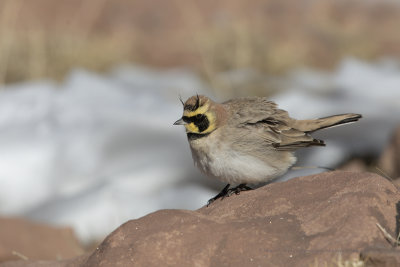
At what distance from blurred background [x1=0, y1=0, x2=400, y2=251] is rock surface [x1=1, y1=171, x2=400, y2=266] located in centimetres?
88

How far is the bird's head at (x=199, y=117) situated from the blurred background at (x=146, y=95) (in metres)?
1.24

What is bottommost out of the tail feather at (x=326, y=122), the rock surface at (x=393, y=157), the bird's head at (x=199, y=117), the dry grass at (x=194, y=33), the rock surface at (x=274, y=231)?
the rock surface at (x=393, y=157)

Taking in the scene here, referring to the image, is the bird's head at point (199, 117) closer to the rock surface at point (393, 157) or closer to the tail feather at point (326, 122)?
the tail feather at point (326, 122)

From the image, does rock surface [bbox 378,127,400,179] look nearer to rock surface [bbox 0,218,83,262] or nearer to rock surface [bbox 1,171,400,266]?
rock surface [bbox 0,218,83,262]

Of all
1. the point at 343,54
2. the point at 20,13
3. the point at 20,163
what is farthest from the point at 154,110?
the point at 20,13

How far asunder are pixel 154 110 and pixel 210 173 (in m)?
5.52

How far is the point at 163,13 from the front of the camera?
19.6 metres

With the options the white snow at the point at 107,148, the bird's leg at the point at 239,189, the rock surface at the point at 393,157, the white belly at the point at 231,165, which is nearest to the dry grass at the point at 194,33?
the white snow at the point at 107,148

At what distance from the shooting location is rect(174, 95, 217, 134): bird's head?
5.10 m

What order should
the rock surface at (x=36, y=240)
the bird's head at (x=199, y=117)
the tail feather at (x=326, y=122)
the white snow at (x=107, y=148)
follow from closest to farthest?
the bird's head at (x=199, y=117)
the tail feather at (x=326, y=122)
the rock surface at (x=36, y=240)
the white snow at (x=107, y=148)

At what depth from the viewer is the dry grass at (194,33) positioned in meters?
13.7

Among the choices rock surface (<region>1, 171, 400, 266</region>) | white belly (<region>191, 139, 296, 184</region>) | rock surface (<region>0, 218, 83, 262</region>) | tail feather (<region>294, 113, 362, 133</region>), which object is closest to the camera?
rock surface (<region>1, 171, 400, 266</region>)

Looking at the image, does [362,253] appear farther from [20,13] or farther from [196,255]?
[20,13]

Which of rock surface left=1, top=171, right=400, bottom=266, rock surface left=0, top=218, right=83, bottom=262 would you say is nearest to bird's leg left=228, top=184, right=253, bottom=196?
rock surface left=1, top=171, right=400, bottom=266
